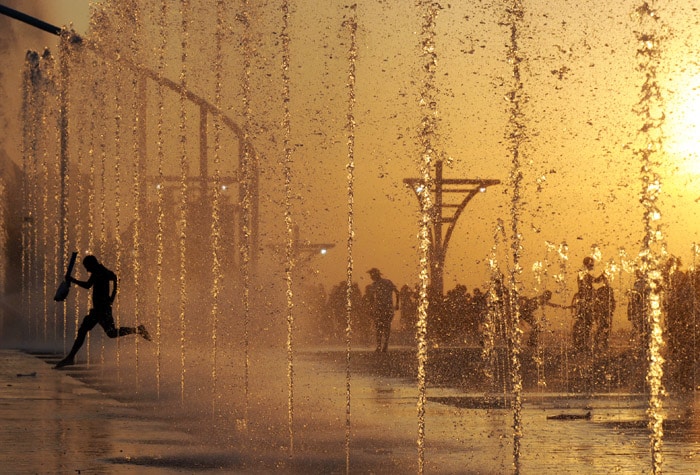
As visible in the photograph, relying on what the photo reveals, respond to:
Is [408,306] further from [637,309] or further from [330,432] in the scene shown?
[330,432]

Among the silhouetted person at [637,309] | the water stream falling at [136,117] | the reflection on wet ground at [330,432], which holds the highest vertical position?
the water stream falling at [136,117]

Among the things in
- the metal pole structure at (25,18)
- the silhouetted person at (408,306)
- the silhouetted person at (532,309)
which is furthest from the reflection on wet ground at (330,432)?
the silhouetted person at (408,306)

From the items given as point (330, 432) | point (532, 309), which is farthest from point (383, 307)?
point (330, 432)

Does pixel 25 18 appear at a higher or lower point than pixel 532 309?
higher

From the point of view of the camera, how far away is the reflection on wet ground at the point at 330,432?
28.5 feet

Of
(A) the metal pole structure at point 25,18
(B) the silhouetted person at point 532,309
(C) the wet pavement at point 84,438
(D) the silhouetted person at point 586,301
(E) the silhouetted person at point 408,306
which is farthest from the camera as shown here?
(E) the silhouetted person at point 408,306

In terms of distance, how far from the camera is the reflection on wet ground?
8680 millimetres

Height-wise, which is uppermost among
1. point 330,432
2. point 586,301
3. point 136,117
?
point 136,117

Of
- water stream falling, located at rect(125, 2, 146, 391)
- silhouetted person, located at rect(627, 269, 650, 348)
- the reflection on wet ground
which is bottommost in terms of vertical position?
the reflection on wet ground

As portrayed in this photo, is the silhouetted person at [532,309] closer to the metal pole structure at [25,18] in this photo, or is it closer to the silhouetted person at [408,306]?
the silhouetted person at [408,306]

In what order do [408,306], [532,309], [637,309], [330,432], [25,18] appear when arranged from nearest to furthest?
1. [330,432]
2. [25,18]
3. [637,309]
4. [532,309]
5. [408,306]

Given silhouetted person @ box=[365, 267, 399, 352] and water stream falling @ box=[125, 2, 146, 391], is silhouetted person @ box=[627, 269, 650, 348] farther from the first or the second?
water stream falling @ box=[125, 2, 146, 391]

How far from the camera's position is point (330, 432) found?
420 inches

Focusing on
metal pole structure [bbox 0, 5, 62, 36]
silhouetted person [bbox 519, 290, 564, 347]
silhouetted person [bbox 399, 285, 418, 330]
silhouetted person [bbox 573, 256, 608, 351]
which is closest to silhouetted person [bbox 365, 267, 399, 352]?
Result: silhouetted person [bbox 519, 290, 564, 347]
